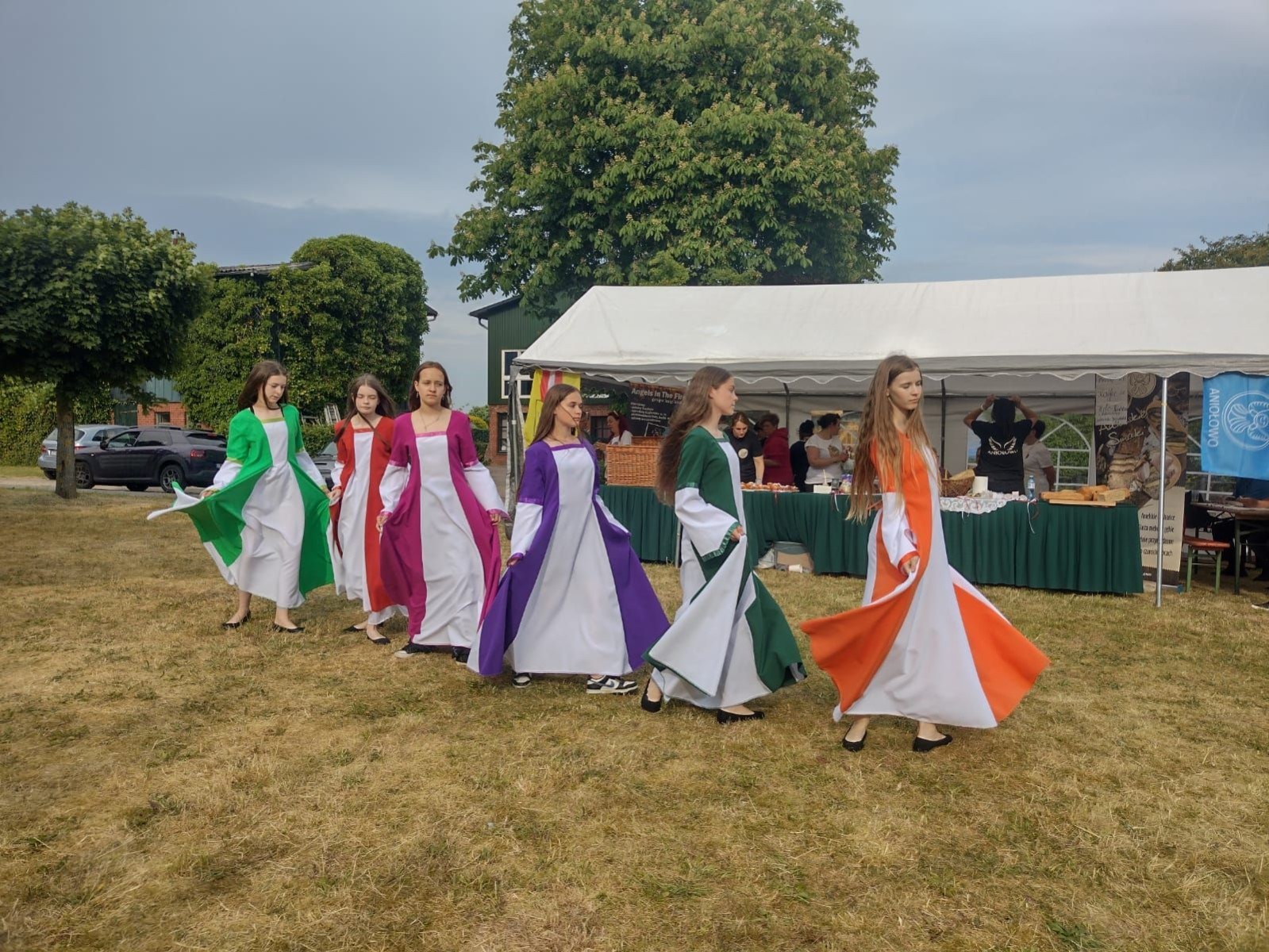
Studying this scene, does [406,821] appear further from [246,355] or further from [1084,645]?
[246,355]

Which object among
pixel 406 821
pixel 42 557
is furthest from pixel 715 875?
pixel 42 557

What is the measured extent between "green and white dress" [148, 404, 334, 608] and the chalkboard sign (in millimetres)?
6679

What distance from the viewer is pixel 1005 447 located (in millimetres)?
9258

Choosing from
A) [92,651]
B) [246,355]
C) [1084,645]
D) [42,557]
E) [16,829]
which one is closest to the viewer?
[16,829]

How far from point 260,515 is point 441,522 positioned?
157 cm

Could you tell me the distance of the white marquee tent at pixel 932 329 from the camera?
8.19 m

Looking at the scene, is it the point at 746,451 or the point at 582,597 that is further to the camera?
the point at 746,451

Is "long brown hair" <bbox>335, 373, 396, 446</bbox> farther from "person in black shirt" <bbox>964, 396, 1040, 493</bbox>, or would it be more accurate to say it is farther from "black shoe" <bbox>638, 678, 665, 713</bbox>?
"person in black shirt" <bbox>964, 396, 1040, 493</bbox>

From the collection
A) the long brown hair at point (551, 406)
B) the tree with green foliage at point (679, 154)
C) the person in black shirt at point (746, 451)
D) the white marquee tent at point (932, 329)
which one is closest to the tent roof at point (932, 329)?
the white marquee tent at point (932, 329)

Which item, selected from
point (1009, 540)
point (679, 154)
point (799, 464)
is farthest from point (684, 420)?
point (679, 154)

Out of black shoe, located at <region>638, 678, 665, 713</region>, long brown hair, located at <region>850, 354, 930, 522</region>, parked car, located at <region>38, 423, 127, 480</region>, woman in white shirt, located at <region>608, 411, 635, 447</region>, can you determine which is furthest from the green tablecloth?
parked car, located at <region>38, 423, 127, 480</region>

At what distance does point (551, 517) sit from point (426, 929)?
2423 mm

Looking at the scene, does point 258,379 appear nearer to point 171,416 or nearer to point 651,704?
point 651,704

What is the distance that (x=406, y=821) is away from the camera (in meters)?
3.31
